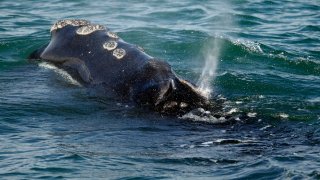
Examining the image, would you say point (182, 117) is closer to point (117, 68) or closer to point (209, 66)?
point (117, 68)

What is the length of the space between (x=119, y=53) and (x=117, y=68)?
30cm

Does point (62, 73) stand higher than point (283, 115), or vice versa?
point (62, 73)

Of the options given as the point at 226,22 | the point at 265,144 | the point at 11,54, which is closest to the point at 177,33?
the point at 226,22

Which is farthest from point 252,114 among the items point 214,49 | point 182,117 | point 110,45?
point 214,49

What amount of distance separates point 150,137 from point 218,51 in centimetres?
670

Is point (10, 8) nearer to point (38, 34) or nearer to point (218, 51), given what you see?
point (38, 34)

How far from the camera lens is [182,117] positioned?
920cm

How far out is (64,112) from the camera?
9781 mm

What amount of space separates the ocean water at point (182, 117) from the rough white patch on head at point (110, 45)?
0.72 m

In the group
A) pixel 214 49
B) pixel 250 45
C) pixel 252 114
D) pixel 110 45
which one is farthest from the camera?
pixel 250 45

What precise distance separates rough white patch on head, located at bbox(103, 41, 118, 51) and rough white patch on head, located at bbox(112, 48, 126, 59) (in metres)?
0.15

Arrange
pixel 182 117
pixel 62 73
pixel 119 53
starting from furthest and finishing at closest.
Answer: pixel 62 73 → pixel 119 53 → pixel 182 117

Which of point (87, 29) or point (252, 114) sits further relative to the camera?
point (87, 29)

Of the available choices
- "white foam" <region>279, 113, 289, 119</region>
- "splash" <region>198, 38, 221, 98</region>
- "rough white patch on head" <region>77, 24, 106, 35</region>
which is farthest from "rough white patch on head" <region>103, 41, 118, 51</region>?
"white foam" <region>279, 113, 289, 119</region>
